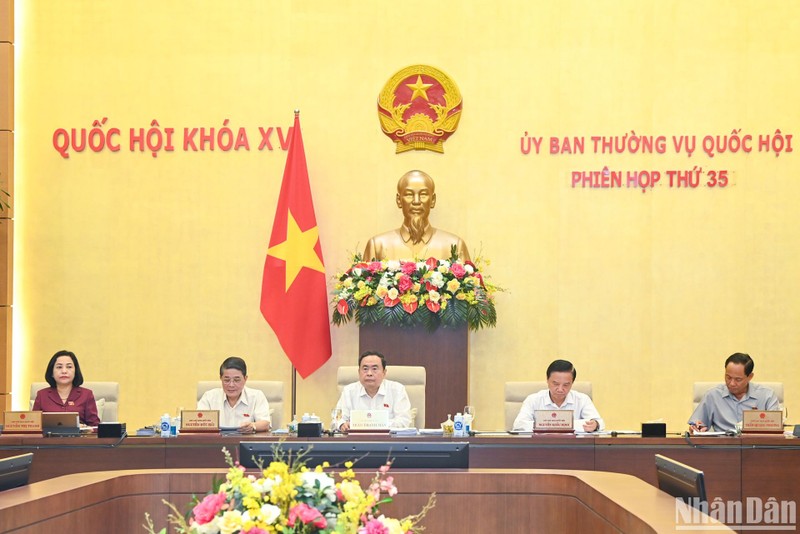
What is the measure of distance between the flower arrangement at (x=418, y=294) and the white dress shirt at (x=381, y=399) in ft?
2.94

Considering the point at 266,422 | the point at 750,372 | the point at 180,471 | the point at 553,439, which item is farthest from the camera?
the point at 750,372

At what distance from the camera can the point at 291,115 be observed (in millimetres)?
7570

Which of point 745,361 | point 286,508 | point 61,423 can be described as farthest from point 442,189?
point 286,508

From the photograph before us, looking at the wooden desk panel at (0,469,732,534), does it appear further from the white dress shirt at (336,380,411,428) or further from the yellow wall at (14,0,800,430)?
the yellow wall at (14,0,800,430)

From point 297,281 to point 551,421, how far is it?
2705 millimetres

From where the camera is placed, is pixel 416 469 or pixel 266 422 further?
pixel 266 422

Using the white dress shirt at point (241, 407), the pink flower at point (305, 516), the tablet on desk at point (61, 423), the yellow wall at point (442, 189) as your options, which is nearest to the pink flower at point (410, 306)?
the yellow wall at point (442, 189)

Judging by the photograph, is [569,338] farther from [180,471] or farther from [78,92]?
[180,471]

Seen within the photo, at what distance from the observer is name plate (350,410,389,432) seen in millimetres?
4961

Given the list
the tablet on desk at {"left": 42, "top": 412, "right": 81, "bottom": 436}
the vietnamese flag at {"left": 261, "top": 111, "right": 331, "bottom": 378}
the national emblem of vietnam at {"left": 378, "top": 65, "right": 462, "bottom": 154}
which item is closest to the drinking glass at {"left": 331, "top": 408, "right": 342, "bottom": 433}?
the tablet on desk at {"left": 42, "top": 412, "right": 81, "bottom": 436}

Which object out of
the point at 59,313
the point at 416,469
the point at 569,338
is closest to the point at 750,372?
Answer: the point at 569,338

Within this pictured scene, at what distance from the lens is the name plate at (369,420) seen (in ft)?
16.3

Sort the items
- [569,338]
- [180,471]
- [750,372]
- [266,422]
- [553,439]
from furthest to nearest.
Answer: [569,338] → [750,372] → [266,422] → [553,439] → [180,471]

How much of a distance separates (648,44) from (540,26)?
796 millimetres
